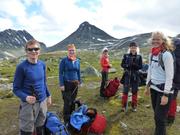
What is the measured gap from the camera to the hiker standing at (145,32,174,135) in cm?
930

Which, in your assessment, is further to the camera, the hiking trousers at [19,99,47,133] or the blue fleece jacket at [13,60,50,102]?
the hiking trousers at [19,99,47,133]

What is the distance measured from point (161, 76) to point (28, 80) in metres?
3.52

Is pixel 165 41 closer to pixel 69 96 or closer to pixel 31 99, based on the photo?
pixel 31 99

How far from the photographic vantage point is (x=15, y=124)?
14156 millimetres

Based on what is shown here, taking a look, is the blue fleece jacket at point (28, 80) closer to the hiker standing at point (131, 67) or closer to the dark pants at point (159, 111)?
the dark pants at point (159, 111)

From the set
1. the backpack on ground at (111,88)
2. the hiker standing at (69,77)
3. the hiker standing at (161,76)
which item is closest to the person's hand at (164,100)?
the hiker standing at (161,76)

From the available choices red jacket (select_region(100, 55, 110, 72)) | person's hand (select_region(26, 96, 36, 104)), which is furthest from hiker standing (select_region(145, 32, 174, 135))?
red jacket (select_region(100, 55, 110, 72))

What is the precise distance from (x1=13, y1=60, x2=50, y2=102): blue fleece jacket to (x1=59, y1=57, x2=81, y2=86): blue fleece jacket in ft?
12.4

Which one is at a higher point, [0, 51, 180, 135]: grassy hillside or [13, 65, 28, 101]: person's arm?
[13, 65, 28, 101]: person's arm

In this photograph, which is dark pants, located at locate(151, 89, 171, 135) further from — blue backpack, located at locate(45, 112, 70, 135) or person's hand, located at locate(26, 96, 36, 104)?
person's hand, located at locate(26, 96, 36, 104)

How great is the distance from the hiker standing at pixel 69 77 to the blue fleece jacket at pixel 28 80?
12.4 feet

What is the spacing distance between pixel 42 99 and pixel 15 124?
5.39m

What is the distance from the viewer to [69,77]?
13.1m

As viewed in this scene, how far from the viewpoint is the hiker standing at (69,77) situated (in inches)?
509
